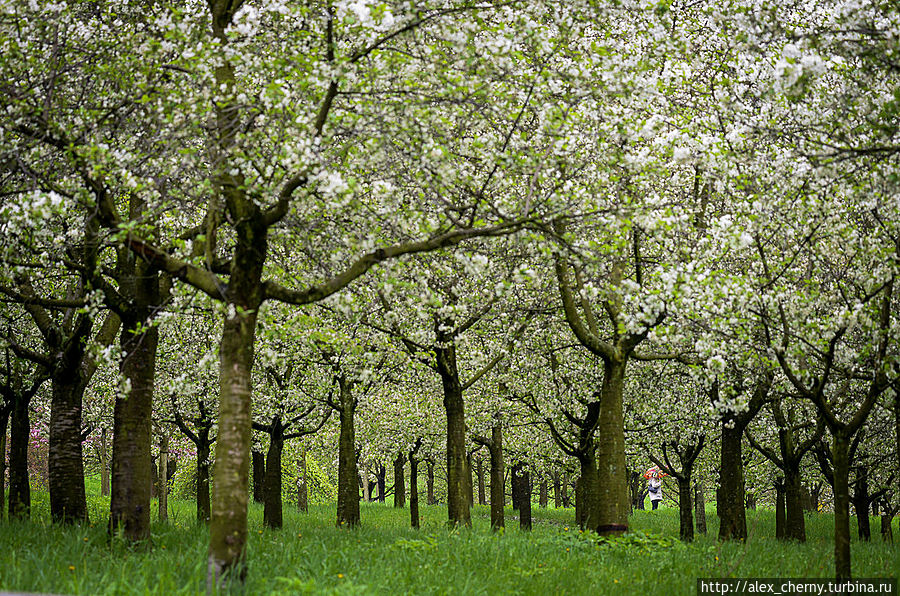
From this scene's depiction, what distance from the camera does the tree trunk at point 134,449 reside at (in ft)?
35.9

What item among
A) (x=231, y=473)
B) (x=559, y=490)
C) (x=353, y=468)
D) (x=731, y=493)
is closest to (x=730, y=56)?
(x=231, y=473)

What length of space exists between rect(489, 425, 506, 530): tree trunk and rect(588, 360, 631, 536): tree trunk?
7.39m

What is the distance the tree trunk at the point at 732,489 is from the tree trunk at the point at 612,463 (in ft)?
19.6

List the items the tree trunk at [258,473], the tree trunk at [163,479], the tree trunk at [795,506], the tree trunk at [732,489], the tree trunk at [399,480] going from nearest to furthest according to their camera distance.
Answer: the tree trunk at [732,489] < the tree trunk at [795,506] < the tree trunk at [163,479] < the tree trunk at [258,473] < the tree trunk at [399,480]

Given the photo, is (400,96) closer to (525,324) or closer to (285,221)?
(285,221)

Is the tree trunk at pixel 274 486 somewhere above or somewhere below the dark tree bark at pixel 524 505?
above

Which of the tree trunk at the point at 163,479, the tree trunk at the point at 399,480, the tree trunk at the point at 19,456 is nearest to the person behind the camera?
the tree trunk at the point at 19,456

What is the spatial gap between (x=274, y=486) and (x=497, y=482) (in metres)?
7.43

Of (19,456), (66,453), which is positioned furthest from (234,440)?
(19,456)

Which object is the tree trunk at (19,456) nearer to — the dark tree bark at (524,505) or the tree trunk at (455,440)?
the tree trunk at (455,440)

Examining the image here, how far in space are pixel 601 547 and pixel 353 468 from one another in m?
10.00

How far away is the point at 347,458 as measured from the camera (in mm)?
20984

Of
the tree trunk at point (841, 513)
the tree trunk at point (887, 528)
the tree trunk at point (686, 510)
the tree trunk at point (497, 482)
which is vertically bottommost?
the tree trunk at point (887, 528)

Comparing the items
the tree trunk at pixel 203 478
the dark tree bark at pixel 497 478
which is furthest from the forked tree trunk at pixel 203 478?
the dark tree bark at pixel 497 478
